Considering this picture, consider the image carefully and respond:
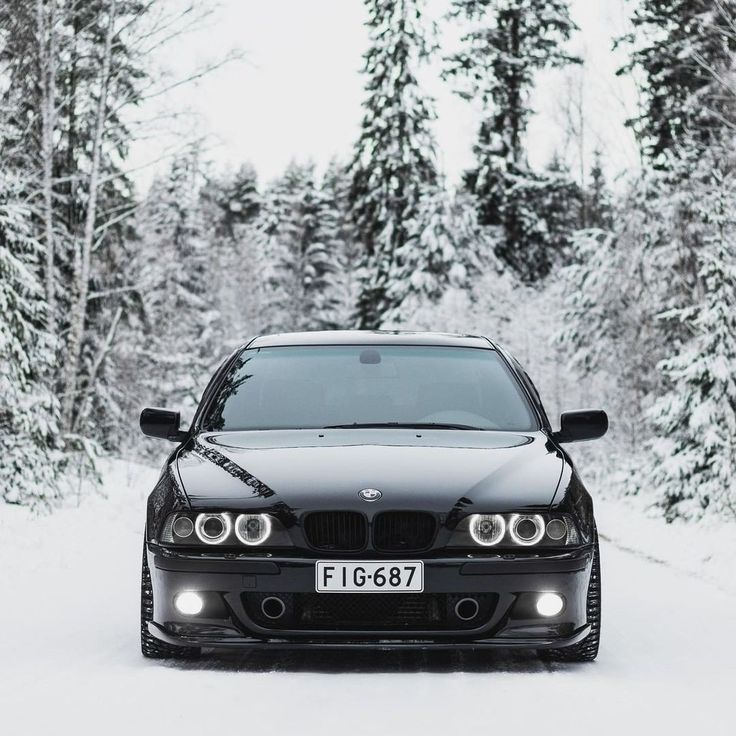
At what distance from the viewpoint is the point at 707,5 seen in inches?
971

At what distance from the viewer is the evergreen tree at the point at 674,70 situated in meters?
25.1

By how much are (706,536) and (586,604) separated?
8301 millimetres

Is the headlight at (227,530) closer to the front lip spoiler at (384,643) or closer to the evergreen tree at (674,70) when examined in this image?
the front lip spoiler at (384,643)

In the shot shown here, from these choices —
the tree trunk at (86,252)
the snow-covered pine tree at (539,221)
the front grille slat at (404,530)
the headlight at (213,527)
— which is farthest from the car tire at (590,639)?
the snow-covered pine tree at (539,221)

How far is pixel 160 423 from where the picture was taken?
688 cm

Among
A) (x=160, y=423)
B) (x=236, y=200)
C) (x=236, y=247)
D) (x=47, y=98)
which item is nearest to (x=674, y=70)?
(x=47, y=98)

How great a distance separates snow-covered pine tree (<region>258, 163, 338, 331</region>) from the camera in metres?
65.6

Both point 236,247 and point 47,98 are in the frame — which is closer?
point 47,98

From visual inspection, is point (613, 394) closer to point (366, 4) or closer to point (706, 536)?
point (706, 536)

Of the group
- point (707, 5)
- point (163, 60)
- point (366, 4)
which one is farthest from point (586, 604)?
point (366, 4)

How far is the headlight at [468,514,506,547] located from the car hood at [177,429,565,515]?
0.12 ft

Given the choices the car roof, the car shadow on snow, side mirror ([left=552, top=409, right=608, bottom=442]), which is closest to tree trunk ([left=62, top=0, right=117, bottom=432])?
the car roof

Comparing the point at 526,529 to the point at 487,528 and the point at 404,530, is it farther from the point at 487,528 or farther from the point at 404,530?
the point at 404,530

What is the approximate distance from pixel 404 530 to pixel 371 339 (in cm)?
203
